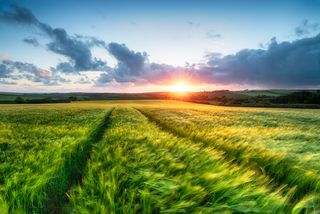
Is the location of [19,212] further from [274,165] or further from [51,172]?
[274,165]

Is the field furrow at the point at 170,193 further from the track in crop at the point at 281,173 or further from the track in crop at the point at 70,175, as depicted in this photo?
the track in crop at the point at 281,173

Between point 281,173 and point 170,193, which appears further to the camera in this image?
point 281,173

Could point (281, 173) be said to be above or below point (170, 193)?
below

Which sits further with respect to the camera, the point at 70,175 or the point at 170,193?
the point at 70,175

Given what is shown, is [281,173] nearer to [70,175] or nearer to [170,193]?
[170,193]

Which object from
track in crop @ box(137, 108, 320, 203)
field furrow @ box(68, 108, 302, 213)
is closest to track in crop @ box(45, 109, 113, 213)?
field furrow @ box(68, 108, 302, 213)

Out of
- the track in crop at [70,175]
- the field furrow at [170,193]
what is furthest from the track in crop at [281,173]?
the track in crop at [70,175]

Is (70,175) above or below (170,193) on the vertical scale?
below

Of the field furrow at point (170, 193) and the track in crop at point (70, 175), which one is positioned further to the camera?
the track in crop at point (70, 175)

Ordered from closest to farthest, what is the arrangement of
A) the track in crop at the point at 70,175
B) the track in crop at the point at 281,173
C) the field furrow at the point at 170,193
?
the field furrow at the point at 170,193 < the track in crop at the point at 70,175 < the track in crop at the point at 281,173

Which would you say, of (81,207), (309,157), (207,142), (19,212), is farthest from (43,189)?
(207,142)

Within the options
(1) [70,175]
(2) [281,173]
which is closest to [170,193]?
(1) [70,175]

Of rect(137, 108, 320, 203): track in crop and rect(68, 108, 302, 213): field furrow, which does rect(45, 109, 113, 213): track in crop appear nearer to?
rect(68, 108, 302, 213): field furrow

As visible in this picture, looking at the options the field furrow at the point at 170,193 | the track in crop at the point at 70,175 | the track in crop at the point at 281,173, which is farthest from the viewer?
the track in crop at the point at 281,173
